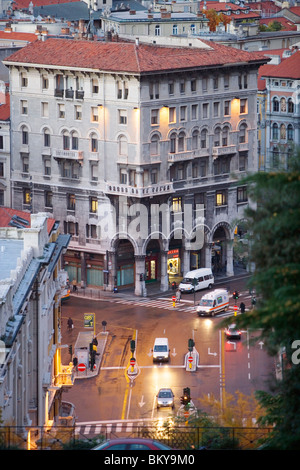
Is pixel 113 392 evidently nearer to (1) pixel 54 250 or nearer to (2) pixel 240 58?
(1) pixel 54 250

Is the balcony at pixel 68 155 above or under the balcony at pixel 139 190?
above

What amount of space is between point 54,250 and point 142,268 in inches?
1574

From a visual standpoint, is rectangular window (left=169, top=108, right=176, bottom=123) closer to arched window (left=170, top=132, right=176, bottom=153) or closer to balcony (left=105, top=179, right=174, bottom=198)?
arched window (left=170, top=132, right=176, bottom=153)

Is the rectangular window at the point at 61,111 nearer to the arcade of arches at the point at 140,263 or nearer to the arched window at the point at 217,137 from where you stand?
the arcade of arches at the point at 140,263

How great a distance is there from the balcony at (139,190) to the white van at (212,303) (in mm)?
12227

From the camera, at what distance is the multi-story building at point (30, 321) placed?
235 feet

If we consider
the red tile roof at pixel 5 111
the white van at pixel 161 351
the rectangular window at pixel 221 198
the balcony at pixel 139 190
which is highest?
the red tile roof at pixel 5 111

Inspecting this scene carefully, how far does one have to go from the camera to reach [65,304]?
419 ft

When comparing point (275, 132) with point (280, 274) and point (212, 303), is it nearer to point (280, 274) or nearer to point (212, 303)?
point (212, 303)

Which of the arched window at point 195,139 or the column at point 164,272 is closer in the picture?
the column at point 164,272

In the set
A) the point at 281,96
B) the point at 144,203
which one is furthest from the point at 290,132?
the point at 144,203

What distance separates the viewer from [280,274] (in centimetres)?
5494

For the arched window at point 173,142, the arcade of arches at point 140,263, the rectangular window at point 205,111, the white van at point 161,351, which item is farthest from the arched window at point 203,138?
the white van at point 161,351

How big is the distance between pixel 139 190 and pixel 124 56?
12.3 m
